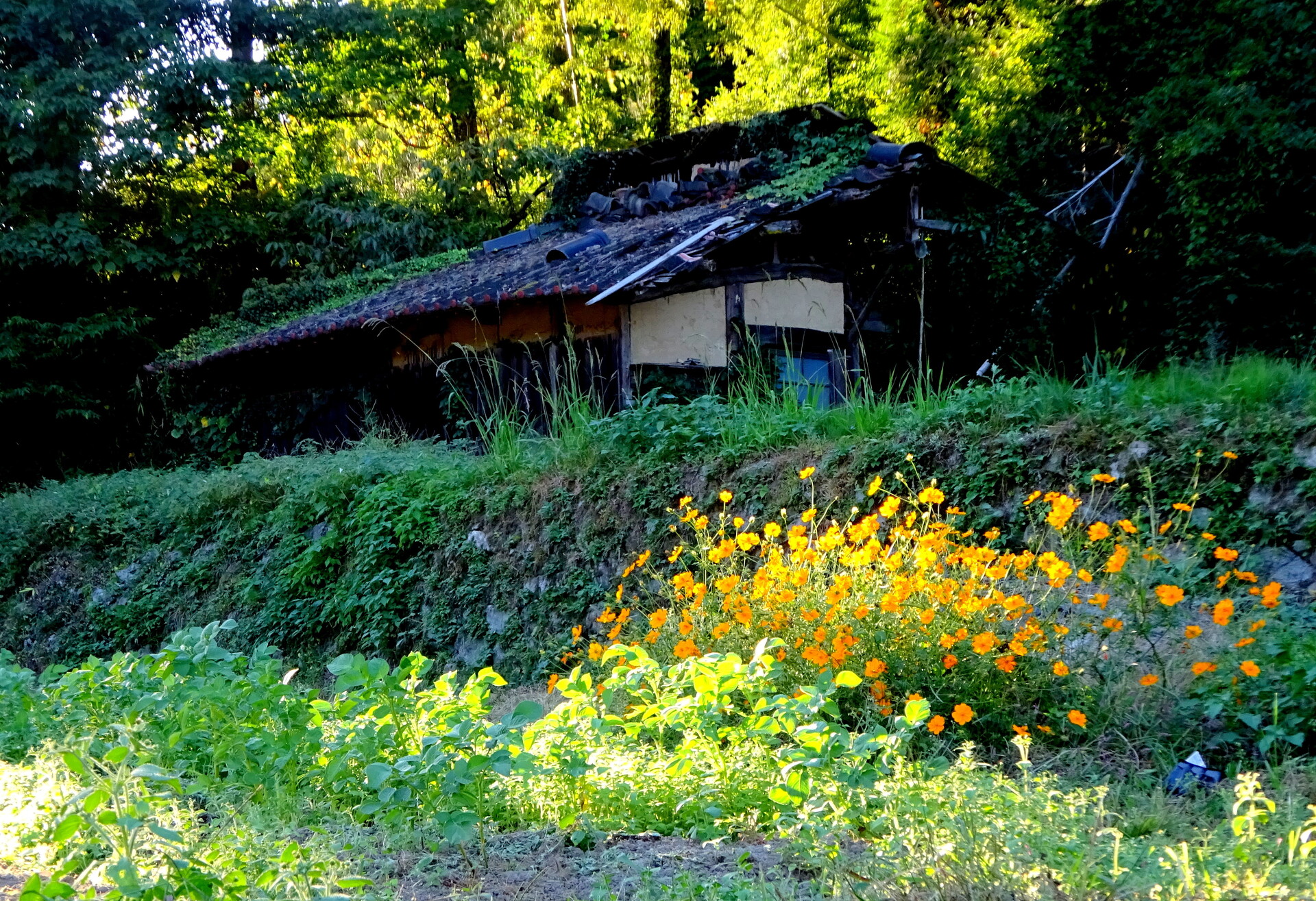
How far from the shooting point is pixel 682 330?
→ 34.8 feet

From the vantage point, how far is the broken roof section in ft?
33.6

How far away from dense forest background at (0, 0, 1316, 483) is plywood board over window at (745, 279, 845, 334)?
2009 mm

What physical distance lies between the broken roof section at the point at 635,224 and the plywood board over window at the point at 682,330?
519 millimetres

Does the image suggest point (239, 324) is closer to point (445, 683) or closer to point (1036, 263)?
point (1036, 263)

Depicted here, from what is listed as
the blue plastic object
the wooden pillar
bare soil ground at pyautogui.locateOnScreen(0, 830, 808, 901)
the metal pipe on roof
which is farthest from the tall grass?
bare soil ground at pyautogui.locateOnScreen(0, 830, 808, 901)

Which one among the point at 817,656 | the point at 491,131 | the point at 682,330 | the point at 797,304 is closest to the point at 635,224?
the point at 797,304

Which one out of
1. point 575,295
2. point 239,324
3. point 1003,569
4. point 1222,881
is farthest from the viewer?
point 239,324

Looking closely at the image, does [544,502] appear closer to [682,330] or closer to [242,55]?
[682,330]

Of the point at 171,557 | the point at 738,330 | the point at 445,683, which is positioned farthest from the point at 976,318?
the point at 445,683

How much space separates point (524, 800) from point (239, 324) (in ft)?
48.6

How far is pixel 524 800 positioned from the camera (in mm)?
3402

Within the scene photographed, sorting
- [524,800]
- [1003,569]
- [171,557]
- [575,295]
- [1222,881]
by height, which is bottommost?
[171,557]

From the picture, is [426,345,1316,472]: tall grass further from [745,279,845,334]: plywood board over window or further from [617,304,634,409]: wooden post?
[745,279,845,334]: plywood board over window

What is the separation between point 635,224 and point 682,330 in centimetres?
331
